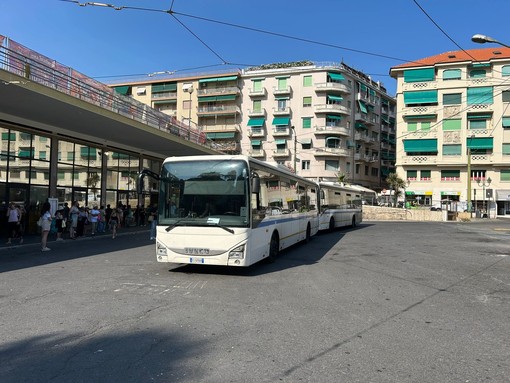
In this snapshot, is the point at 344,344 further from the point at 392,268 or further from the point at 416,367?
the point at 392,268

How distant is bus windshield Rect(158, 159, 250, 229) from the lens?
29.6 feet

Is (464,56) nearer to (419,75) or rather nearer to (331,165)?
(419,75)

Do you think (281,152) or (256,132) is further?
(256,132)

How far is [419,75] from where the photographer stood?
196 ft

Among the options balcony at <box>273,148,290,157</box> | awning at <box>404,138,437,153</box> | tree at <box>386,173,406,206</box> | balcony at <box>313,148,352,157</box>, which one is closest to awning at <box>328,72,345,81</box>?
balcony at <box>313,148,352,157</box>

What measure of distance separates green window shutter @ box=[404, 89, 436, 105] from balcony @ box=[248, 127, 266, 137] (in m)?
22.7

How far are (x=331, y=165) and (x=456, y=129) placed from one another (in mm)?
18703

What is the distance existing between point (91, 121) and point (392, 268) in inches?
531

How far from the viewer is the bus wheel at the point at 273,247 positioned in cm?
1109

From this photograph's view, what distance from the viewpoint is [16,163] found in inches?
682

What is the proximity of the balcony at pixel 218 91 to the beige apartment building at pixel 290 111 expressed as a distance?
0.17m

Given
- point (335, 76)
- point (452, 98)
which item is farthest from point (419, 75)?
point (335, 76)

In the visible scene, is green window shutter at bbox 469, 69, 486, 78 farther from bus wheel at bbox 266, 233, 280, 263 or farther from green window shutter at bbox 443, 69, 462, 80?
bus wheel at bbox 266, 233, 280, 263

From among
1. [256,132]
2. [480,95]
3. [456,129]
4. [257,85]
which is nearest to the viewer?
[480,95]
